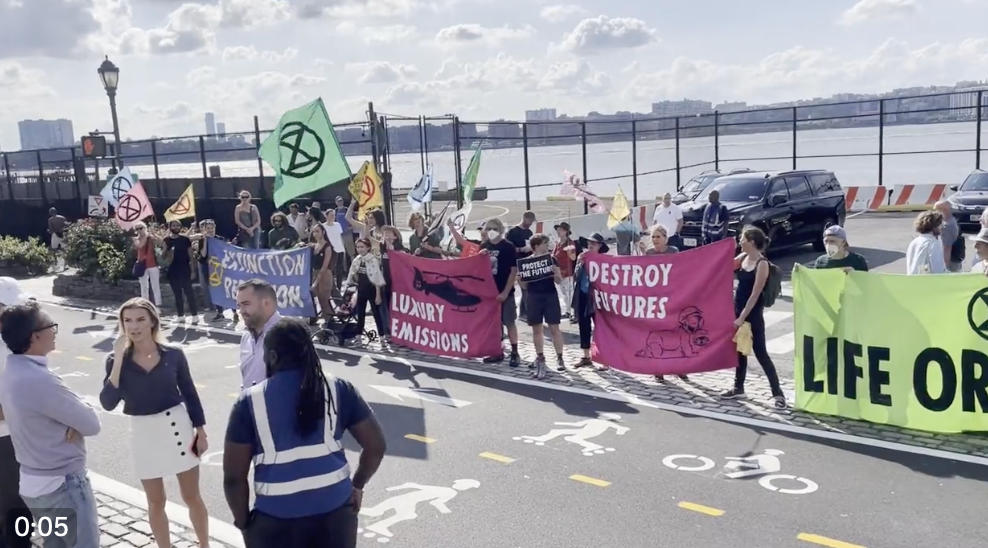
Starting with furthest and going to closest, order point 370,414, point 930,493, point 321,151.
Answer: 1. point 321,151
2. point 930,493
3. point 370,414

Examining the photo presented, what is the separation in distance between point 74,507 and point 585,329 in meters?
6.85

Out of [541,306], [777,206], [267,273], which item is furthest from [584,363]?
[777,206]

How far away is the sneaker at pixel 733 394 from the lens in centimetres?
911

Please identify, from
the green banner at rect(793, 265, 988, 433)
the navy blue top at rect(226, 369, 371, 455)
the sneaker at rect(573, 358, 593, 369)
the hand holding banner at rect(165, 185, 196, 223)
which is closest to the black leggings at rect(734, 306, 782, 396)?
the green banner at rect(793, 265, 988, 433)

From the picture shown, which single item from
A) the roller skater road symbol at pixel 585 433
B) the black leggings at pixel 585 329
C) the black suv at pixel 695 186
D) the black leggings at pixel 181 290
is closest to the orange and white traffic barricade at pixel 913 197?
the black suv at pixel 695 186

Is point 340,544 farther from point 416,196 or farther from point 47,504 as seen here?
point 416,196

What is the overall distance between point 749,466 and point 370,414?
4.14 metres

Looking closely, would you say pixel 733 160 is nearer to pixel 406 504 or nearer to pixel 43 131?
pixel 406 504

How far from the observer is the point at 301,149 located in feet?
39.5

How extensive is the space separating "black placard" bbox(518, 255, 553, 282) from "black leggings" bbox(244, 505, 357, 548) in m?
6.67

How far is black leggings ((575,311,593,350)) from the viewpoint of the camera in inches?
415

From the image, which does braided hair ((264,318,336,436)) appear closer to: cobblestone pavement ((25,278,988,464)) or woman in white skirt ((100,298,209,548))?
woman in white skirt ((100,298,209,548))

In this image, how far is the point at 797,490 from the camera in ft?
21.6

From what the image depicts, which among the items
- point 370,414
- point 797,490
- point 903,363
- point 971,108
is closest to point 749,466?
point 797,490
